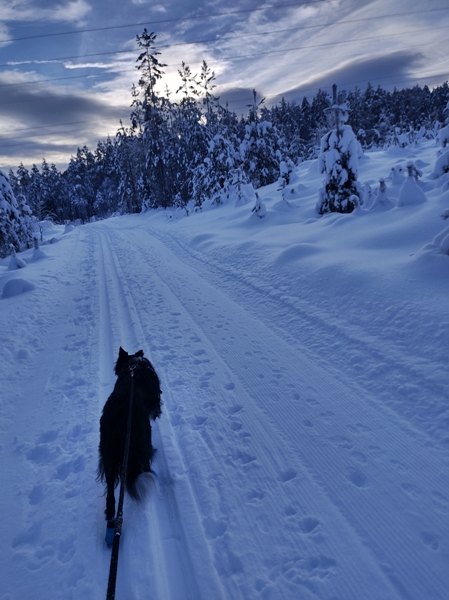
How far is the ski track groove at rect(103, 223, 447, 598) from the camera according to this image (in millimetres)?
2295

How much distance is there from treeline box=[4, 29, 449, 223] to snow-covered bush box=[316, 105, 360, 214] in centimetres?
105

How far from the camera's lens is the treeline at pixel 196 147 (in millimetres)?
26000

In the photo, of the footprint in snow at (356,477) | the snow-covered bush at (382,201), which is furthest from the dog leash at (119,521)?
the snow-covered bush at (382,201)

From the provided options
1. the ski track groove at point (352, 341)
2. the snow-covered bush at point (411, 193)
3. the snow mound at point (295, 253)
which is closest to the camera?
the ski track groove at point (352, 341)

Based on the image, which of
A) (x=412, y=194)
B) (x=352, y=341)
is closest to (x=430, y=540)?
(x=352, y=341)

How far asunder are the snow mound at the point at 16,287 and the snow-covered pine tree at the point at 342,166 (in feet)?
35.1

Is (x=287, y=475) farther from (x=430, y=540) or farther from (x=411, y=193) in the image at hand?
(x=411, y=193)

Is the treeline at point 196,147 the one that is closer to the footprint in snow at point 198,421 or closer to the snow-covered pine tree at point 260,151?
the snow-covered pine tree at point 260,151

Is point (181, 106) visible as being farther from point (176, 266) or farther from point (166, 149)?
point (176, 266)

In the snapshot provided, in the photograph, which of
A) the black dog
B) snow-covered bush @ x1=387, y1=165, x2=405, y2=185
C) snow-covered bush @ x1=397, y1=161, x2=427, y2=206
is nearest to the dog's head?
the black dog

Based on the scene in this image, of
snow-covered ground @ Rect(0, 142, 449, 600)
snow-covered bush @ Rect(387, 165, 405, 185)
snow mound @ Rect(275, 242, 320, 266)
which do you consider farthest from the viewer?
snow-covered bush @ Rect(387, 165, 405, 185)

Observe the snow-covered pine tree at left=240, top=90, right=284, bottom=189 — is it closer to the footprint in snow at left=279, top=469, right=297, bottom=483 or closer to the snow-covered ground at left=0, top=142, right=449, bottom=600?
the snow-covered ground at left=0, top=142, right=449, bottom=600

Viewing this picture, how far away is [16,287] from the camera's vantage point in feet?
32.0

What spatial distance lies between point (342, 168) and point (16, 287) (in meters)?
11.5
